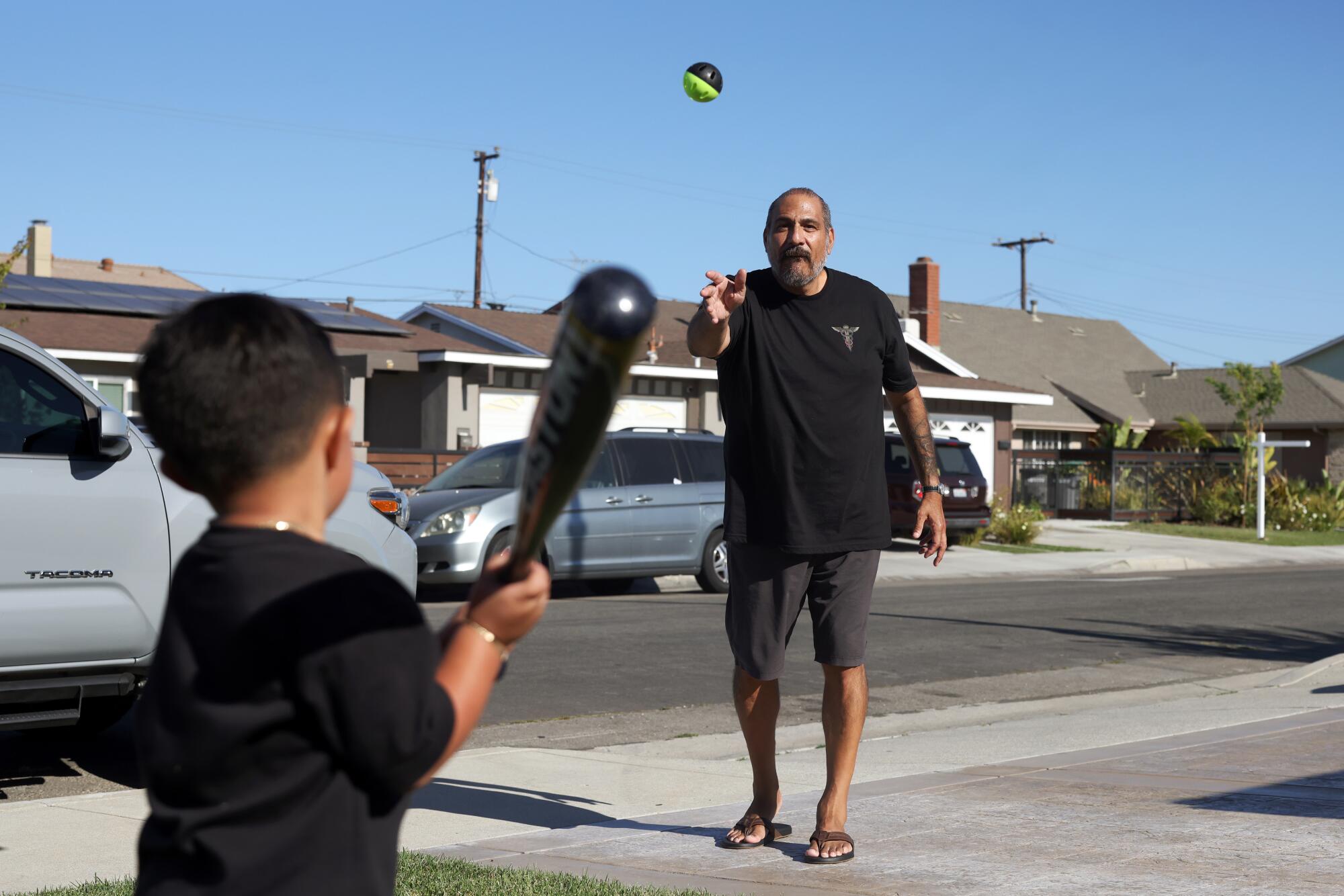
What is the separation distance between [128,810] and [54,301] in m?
20.8

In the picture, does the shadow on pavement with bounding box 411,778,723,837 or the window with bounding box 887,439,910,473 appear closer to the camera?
the shadow on pavement with bounding box 411,778,723,837

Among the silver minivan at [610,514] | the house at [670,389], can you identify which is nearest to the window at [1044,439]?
the house at [670,389]

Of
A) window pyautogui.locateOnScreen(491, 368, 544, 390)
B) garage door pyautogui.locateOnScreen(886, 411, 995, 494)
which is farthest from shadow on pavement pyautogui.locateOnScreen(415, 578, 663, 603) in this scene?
garage door pyautogui.locateOnScreen(886, 411, 995, 494)

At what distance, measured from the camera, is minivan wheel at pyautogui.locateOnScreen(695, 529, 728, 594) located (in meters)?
16.6

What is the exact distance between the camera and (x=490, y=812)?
5898mm

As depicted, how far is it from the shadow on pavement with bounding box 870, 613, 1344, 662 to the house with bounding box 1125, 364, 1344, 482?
31.0 meters

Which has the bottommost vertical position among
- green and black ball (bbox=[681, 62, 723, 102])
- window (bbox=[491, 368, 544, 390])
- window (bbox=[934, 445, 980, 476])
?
window (bbox=[934, 445, 980, 476])

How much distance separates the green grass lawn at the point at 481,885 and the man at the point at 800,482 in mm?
772

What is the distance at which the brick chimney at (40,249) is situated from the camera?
34625 millimetres

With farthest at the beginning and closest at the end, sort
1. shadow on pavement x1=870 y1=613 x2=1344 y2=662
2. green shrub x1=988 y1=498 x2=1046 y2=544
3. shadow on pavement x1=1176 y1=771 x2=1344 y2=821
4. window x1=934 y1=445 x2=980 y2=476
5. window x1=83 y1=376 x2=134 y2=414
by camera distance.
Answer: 1. green shrub x1=988 y1=498 x2=1046 y2=544
2. window x1=934 y1=445 x2=980 y2=476
3. window x1=83 y1=376 x2=134 y2=414
4. shadow on pavement x1=870 y1=613 x2=1344 y2=662
5. shadow on pavement x1=1176 y1=771 x2=1344 y2=821

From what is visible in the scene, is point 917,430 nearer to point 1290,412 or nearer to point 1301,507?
point 1301,507

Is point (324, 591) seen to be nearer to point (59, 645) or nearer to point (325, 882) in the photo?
point (325, 882)

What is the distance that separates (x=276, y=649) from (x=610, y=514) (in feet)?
46.2

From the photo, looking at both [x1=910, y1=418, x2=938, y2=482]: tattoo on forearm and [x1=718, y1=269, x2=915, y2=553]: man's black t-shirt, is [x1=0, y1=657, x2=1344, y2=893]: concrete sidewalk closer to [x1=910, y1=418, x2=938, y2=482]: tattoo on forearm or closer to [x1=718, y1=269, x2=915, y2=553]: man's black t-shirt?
[x1=718, y1=269, x2=915, y2=553]: man's black t-shirt
